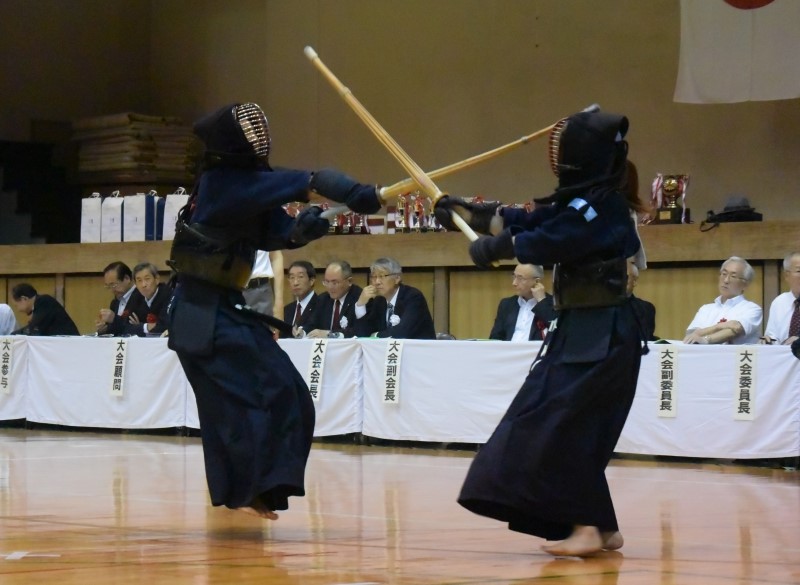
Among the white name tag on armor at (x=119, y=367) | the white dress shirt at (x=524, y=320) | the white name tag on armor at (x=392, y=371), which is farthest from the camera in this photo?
the white name tag on armor at (x=119, y=367)

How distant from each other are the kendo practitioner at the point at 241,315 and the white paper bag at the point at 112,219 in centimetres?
918

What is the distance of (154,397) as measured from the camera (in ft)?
36.1

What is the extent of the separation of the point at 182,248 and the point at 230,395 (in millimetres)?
646

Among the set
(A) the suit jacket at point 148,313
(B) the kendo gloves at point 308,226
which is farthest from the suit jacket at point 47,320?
(B) the kendo gloves at point 308,226

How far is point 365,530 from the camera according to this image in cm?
547

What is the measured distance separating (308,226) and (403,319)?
17.2 feet

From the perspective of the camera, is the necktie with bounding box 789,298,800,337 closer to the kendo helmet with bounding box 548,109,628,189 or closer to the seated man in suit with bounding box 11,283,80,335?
the kendo helmet with bounding box 548,109,628,189

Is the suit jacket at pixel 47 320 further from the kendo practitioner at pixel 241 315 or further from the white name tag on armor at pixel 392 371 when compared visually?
the kendo practitioner at pixel 241 315

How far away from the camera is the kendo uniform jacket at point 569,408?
15.5 feet

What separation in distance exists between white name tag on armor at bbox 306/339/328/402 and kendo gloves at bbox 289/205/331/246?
4.72m

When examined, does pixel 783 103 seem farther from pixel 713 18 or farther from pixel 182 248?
pixel 182 248

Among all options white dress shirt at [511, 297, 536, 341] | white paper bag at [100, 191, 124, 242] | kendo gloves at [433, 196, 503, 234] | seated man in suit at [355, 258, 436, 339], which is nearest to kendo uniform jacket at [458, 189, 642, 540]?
kendo gloves at [433, 196, 503, 234]

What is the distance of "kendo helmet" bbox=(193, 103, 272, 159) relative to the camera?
17.6ft

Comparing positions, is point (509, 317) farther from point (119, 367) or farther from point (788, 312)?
point (119, 367)
